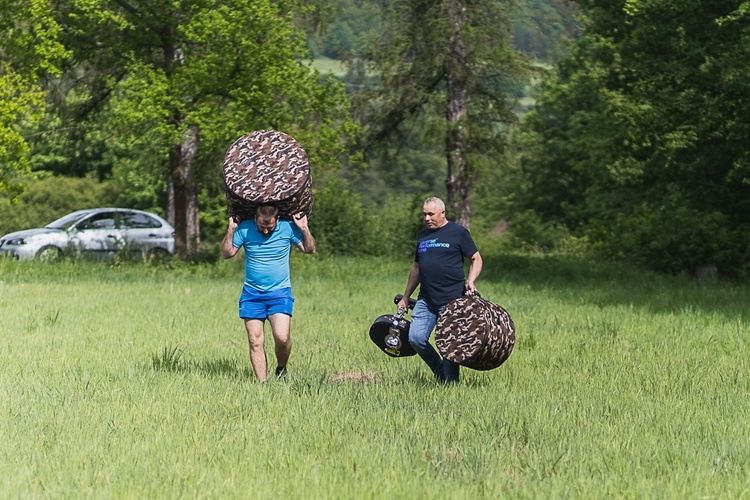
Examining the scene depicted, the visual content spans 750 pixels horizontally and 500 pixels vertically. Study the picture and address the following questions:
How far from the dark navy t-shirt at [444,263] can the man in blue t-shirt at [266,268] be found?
45.9 inches

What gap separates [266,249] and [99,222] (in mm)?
22534

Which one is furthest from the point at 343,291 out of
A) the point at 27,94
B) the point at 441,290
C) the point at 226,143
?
the point at 441,290

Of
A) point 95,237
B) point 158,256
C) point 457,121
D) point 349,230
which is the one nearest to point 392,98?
point 457,121

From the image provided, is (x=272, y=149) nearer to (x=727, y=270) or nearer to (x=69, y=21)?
(x=69, y=21)

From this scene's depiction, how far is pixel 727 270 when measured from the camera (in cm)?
2944

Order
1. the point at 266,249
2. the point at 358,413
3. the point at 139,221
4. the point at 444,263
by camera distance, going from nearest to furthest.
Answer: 1. the point at 358,413
2. the point at 266,249
3. the point at 444,263
4. the point at 139,221

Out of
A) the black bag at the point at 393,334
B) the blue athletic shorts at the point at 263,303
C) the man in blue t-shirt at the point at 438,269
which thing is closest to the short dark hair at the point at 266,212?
the blue athletic shorts at the point at 263,303

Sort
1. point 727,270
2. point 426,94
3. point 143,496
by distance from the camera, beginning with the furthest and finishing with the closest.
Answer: point 426,94 → point 727,270 → point 143,496

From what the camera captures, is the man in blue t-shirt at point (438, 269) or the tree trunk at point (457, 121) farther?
the tree trunk at point (457, 121)

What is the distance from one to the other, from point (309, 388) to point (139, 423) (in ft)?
6.36

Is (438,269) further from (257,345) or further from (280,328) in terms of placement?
(257,345)

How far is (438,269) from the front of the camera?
9.79 m

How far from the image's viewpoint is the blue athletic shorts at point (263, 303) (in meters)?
9.51

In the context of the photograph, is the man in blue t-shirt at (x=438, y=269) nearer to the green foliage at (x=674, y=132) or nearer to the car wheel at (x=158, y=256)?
the green foliage at (x=674, y=132)
